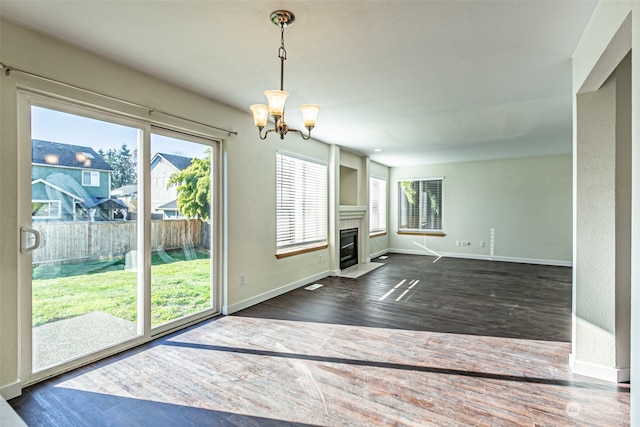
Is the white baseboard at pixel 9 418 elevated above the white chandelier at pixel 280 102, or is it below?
below

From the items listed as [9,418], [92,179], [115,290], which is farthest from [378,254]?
[9,418]

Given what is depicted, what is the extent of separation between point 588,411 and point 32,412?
355 centimetres

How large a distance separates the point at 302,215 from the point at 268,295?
1505mm

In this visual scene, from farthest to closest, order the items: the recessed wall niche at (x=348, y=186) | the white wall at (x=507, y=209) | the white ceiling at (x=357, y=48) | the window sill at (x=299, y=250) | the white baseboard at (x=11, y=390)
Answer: the recessed wall niche at (x=348, y=186) → the white wall at (x=507, y=209) → the window sill at (x=299, y=250) → the white baseboard at (x=11, y=390) → the white ceiling at (x=357, y=48)

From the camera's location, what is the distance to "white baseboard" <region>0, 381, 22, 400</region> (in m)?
2.05

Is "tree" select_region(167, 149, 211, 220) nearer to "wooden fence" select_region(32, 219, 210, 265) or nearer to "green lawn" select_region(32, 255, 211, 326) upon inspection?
"wooden fence" select_region(32, 219, 210, 265)

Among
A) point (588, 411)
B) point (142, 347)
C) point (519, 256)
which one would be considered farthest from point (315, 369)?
point (519, 256)

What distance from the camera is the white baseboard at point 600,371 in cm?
229

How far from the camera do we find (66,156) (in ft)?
8.09

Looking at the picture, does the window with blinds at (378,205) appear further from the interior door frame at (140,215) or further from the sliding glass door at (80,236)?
the sliding glass door at (80,236)

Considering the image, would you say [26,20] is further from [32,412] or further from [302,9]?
[32,412]

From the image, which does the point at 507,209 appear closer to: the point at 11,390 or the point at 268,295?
the point at 268,295

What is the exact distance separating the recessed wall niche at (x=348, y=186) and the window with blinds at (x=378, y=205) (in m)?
1.08

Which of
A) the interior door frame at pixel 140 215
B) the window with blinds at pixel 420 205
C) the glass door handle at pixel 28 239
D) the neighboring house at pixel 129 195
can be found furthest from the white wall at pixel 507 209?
the glass door handle at pixel 28 239
